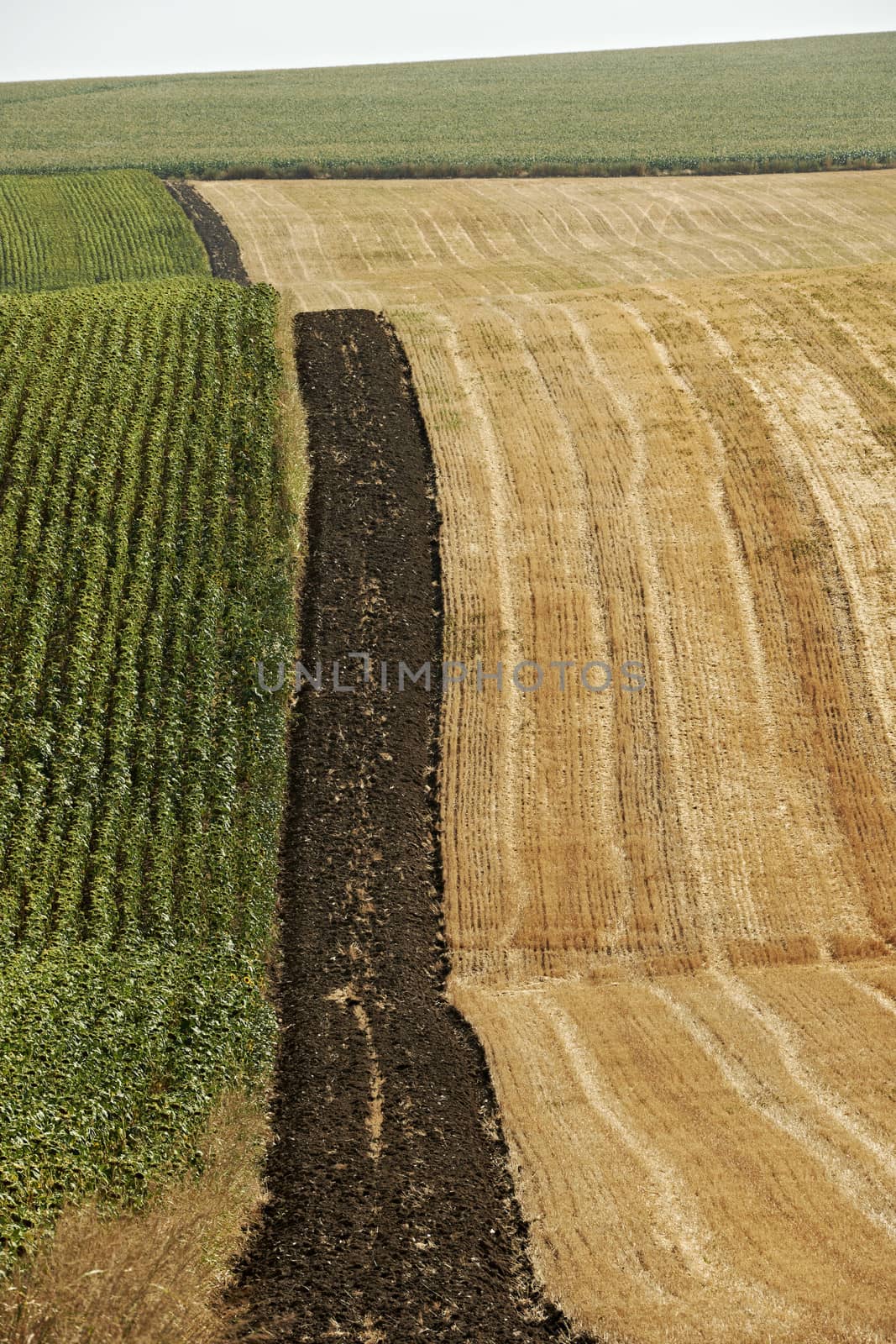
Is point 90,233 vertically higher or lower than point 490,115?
lower

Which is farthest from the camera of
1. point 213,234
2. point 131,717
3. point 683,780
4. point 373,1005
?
point 213,234

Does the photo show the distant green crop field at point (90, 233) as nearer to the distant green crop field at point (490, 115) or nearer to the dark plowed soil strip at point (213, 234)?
the dark plowed soil strip at point (213, 234)

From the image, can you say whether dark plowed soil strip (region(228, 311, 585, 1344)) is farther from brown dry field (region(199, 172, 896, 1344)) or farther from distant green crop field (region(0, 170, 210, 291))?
distant green crop field (region(0, 170, 210, 291))

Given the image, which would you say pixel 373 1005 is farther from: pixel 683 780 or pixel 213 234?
pixel 213 234

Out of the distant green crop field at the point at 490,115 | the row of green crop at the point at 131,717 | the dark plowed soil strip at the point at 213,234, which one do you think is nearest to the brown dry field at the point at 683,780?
the row of green crop at the point at 131,717

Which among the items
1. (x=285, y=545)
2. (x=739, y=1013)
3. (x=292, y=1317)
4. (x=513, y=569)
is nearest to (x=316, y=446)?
(x=285, y=545)

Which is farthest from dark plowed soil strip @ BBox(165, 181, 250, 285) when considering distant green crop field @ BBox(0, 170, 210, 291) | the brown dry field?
the brown dry field

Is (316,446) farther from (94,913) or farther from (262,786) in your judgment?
(94,913)

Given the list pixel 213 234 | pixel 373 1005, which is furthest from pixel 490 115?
pixel 373 1005
